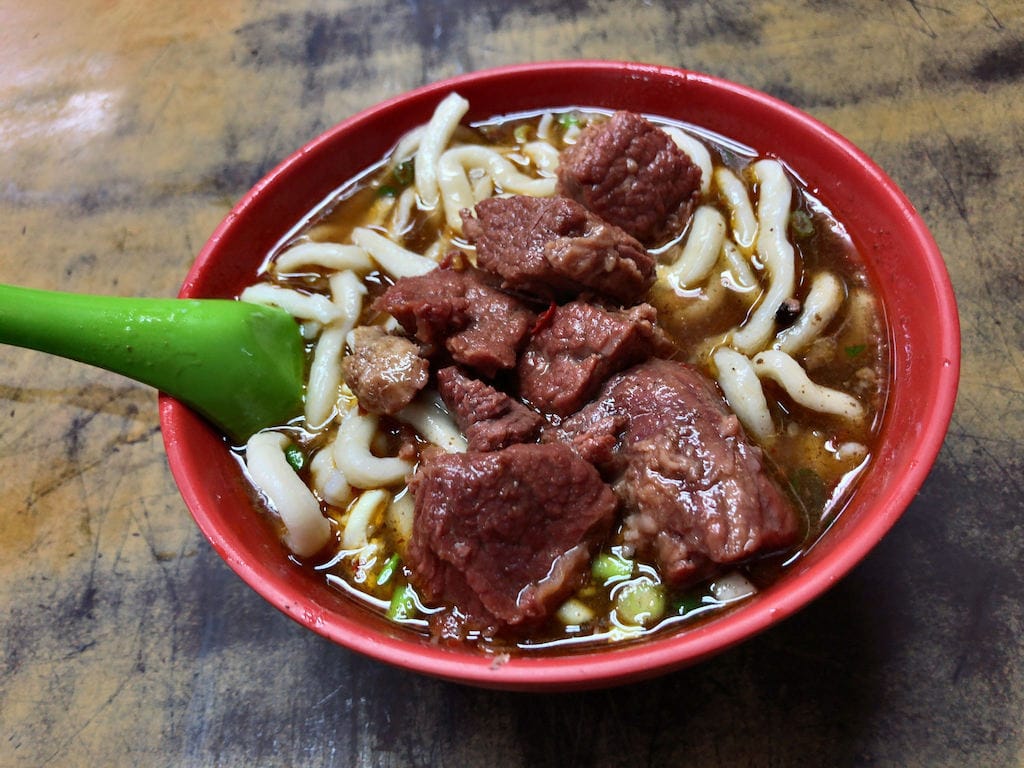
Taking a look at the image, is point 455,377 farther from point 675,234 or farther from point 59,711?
point 59,711

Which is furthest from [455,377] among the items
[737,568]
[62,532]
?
[62,532]

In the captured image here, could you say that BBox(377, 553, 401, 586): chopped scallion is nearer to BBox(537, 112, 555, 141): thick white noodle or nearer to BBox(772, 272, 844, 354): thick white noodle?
BBox(772, 272, 844, 354): thick white noodle

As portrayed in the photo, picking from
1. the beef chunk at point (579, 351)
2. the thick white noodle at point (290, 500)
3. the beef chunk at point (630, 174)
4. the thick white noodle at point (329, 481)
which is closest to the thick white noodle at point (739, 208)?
the beef chunk at point (630, 174)

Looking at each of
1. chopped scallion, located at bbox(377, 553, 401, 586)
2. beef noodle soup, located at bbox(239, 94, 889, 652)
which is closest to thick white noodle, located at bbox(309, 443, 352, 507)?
beef noodle soup, located at bbox(239, 94, 889, 652)

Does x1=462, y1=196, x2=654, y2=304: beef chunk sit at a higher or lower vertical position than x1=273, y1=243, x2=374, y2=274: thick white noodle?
higher

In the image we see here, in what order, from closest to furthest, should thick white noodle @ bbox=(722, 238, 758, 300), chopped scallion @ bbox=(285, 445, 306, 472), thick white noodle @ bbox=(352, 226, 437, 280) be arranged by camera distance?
chopped scallion @ bbox=(285, 445, 306, 472) → thick white noodle @ bbox=(722, 238, 758, 300) → thick white noodle @ bbox=(352, 226, 437, 280)

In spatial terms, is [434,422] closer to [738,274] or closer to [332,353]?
[332,353]
